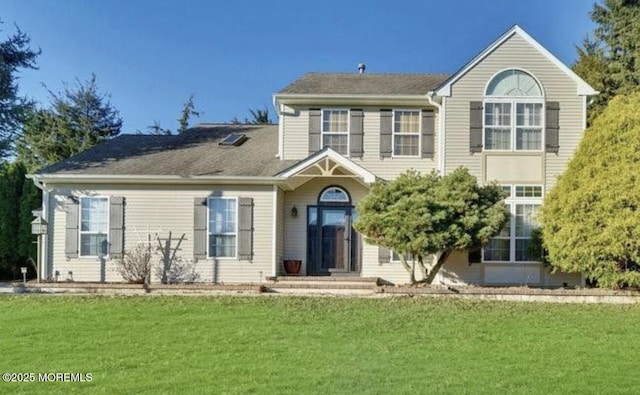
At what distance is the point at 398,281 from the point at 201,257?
202 inches

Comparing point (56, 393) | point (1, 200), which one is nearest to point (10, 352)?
point (56, 393)

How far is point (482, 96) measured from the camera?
49.5 ft

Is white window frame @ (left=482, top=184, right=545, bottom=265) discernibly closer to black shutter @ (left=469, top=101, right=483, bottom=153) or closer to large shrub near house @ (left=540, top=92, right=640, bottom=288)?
black shutter @ (left=469, top=101, right=483, bottom=153)

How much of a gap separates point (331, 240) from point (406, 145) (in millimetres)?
3234

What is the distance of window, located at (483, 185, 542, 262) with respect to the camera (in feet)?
49.0

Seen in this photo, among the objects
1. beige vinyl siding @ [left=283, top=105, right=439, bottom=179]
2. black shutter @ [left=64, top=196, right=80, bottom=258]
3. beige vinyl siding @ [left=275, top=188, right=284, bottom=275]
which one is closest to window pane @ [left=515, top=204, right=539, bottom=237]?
beige vinyl siding @ [left=283, top=105, right=439, bottom=179]

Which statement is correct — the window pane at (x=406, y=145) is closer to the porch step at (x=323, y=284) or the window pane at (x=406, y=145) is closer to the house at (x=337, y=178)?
the house at (x=337, y=178)

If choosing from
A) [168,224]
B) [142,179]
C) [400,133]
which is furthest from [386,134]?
[142,179]

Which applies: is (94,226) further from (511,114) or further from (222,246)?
(511,114)

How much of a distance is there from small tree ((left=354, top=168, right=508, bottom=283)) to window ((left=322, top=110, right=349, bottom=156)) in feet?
8.34

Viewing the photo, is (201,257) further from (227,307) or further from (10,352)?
(10,352)

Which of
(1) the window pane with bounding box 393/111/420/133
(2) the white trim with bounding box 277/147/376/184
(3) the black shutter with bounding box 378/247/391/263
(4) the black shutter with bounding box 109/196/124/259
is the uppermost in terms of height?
(1) the window pane with bounding box 393/111/420/133

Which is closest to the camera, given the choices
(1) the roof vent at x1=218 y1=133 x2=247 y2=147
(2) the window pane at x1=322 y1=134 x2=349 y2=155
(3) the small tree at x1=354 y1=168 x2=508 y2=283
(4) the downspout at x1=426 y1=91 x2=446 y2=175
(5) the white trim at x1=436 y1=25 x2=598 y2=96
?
(3) the small tree at x1=354 y1=168 x2=508 y2=283

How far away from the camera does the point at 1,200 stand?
18781mm
